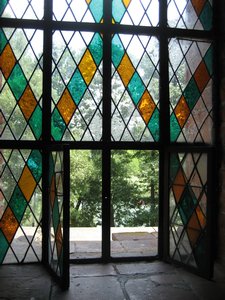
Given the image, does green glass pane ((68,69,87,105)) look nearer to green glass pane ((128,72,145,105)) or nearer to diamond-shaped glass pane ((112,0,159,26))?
green glass pane ((128,72,145,105))

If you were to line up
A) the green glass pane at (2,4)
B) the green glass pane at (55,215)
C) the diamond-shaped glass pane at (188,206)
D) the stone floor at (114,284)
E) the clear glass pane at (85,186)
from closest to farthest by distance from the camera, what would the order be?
the stone floor at (114,284), the green glass pane at (55,215), the diamond-shaped glass pane at (188,206), the green glass pane at (2,4), the clear glass pane at (85,186)

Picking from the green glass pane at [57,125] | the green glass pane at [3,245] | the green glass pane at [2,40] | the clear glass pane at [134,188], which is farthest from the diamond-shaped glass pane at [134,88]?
the clear glass pane at [134,188]

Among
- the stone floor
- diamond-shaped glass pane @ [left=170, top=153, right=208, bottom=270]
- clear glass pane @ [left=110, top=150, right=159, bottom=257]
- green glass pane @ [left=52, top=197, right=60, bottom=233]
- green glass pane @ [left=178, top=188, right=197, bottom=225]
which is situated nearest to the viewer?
the stone floor

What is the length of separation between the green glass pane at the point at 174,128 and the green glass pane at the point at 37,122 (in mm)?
1396

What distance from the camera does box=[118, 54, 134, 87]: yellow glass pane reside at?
3.50 m

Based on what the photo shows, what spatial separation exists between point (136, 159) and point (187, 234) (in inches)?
186

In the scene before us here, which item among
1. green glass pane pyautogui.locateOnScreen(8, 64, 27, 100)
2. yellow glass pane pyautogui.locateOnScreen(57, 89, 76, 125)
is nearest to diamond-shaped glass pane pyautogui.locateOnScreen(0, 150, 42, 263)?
yellow glass pane pyautogui.locateOnScreen(57, 89, 76, 125)

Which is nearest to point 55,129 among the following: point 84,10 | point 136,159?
point 84,10

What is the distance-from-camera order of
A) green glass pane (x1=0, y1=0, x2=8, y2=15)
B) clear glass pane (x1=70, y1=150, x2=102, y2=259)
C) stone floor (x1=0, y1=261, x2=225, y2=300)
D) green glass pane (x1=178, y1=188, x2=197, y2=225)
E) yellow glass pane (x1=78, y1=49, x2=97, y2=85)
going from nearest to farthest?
stone floor (x1=0, y1=261, x2=225, y2=300) < green glass pane (x1=178, y1=188, x2=197, y2=225) < green glass pane (x1=0, y1=0, x2=8, y2=15) < yellow glass pane (x1=78, y1=49, x2=97, y2=85) < clear glass pane (x1=70, y1=150, x2=102, y2=259)

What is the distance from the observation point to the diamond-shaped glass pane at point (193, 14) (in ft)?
11.9

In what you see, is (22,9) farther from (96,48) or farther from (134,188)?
(134,188)

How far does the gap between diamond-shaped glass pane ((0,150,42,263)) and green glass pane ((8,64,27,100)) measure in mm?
600

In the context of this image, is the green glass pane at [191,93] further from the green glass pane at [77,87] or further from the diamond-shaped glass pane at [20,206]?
the diamond-shaped glass pane at [20,206]

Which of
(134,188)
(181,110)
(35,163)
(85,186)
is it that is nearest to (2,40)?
(35,163)
